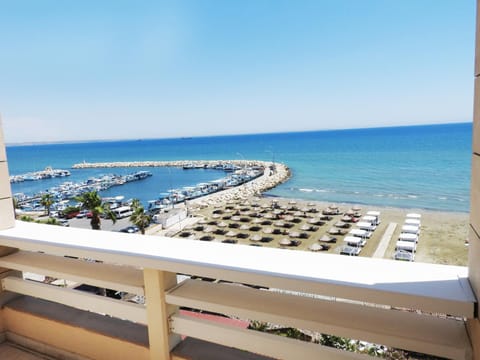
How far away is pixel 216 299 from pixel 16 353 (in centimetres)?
160

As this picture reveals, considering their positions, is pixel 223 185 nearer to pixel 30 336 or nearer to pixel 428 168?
pixel 428 168

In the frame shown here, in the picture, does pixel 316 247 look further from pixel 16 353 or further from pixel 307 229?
pixel 16 353

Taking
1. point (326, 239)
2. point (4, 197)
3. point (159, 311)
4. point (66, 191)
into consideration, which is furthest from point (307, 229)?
point (66, 191)

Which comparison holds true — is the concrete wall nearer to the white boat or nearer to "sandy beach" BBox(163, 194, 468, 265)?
"sandy beach" BBox(163, 194, 468, 265)

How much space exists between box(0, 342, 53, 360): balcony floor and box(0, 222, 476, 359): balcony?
0.03 m

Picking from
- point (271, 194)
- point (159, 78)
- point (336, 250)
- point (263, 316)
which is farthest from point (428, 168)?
point (159, 78)

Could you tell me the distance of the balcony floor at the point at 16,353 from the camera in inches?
81.0

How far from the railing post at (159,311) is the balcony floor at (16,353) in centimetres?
91

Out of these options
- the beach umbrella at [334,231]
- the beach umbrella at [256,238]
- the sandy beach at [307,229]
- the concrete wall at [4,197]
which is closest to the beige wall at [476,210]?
the concrete wall at [4,197]

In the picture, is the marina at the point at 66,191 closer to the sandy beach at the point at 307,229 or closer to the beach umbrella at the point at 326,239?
the sandy beach at the point at 307,229

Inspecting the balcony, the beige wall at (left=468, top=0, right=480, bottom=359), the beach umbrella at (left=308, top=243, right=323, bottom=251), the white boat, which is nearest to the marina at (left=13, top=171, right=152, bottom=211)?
the beach umbrella at (left=308, top=243, right=323, bottom=251)

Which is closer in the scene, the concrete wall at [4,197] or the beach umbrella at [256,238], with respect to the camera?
the concrete wall at [4,197]

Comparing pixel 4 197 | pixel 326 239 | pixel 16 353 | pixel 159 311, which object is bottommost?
pixel 326 239

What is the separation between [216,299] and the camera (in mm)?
1462
